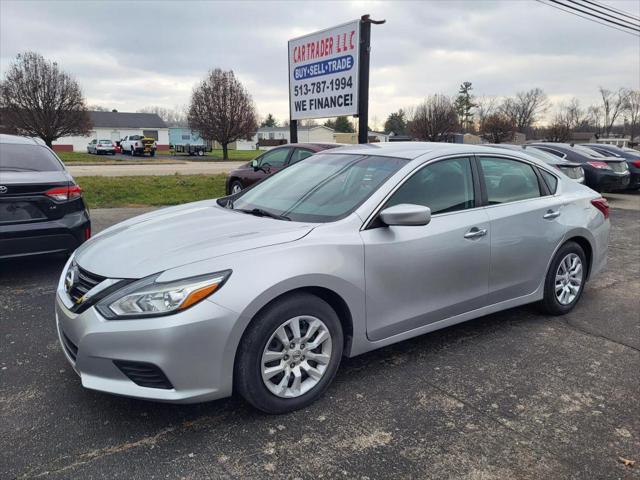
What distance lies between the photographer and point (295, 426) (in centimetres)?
272

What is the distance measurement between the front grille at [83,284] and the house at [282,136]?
59.3 metres

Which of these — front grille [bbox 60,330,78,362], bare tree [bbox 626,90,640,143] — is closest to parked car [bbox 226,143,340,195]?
front grille [bbox 60,330,78,362]

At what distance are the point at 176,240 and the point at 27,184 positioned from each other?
2817 mm

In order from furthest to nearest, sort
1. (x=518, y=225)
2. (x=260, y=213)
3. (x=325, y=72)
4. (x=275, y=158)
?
(x=275, y=158)
(x=325, y=72)
(x=518, y=225)
(x=260, y=213)

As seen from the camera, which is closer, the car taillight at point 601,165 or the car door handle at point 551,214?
the car door handle at point 551,214

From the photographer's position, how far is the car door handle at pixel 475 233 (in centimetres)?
352

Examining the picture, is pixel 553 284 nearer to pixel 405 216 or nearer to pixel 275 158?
pixel 405 216

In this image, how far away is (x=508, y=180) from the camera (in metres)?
4.05

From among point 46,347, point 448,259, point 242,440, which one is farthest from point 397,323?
point 46,347

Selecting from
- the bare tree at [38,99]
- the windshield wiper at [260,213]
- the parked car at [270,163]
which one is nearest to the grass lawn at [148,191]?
the parked car at [270,163]

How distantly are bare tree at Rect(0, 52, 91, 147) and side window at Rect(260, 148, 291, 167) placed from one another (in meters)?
31.0

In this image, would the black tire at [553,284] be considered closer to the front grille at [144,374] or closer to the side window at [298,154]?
the front grille at [144,374]

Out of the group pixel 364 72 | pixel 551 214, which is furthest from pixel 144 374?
pixel 364 72

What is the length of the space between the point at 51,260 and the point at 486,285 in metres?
5.26
